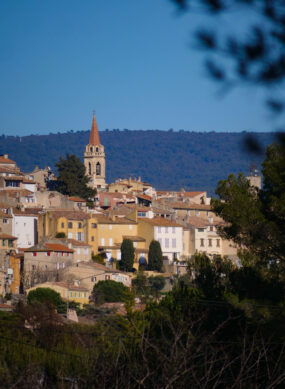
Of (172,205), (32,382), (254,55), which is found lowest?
(32,382)

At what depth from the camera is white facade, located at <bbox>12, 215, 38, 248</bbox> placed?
2559 inches

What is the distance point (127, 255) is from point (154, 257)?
2.13m

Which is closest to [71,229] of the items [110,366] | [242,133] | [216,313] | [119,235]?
[119,235]

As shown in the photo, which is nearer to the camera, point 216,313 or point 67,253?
point 216,313

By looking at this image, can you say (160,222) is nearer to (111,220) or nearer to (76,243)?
(111,220)

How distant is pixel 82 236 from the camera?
65688 millimetres

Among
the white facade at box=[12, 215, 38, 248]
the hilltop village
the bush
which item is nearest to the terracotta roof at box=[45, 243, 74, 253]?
the hilltop village

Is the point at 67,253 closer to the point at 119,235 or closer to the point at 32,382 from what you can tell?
the point at 119,235

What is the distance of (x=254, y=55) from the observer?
812 centimetres

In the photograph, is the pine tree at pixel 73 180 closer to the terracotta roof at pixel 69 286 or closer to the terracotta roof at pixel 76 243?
the terracotta roof at pixel 76 243

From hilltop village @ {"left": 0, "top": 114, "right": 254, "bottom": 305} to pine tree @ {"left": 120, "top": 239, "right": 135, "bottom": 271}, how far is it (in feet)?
1.82

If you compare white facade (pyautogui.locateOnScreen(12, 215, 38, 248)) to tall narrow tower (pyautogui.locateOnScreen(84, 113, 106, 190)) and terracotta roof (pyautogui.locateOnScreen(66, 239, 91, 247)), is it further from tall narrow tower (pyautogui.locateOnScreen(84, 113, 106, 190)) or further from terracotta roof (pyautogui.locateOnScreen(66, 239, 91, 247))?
tall narrow tower (pyautogui.locateOnScreen(84, 113, 106, 190))

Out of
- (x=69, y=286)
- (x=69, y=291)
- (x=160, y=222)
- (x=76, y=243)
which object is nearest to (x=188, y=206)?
(x=160, y=222)

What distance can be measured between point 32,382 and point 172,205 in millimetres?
66323
